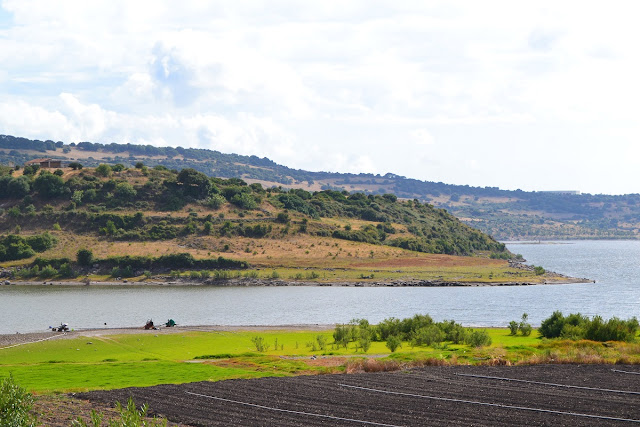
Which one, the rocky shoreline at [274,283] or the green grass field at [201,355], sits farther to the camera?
the rocky shoreline at [274,283]

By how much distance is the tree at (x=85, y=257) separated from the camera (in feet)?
370

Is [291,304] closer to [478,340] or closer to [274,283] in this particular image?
[274,283]

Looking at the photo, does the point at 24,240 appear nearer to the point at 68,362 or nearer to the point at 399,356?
the point at 68,362

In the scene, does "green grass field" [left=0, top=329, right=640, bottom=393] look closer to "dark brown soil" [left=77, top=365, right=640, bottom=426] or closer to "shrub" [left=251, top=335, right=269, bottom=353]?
"shrub" [left=251, top=335, right=269, bottom=353]

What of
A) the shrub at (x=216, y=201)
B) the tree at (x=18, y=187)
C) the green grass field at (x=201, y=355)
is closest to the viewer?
the green grass field at (x=201, y=355)

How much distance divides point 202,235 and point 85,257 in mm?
22232

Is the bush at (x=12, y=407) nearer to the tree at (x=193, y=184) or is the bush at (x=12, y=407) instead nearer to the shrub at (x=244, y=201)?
the shrub at (x=244, y=201)

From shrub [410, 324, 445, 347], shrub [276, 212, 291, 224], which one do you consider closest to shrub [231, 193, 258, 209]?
shrub [276, 212, 291, 224]

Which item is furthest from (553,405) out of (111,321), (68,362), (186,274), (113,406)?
(186,274)

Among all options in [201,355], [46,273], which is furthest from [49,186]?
[201,355]

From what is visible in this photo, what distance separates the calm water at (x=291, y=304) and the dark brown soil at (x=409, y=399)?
3396 cm

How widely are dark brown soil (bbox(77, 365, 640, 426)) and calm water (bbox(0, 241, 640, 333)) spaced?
111 ft

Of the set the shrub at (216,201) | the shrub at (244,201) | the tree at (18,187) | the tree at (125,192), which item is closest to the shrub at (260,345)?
the shrub at (216,201)

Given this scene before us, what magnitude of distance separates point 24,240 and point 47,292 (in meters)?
28.4
